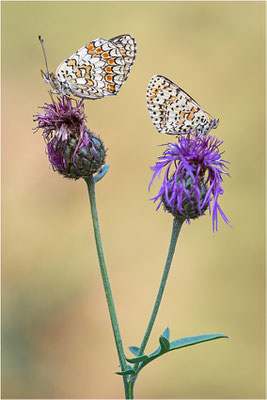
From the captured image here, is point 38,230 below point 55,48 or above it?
below

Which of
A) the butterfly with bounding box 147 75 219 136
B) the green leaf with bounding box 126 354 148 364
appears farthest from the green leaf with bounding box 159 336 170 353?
the butterfly with bounding box 147 75 219 136

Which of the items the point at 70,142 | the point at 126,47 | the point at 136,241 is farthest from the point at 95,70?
the point at 136,241

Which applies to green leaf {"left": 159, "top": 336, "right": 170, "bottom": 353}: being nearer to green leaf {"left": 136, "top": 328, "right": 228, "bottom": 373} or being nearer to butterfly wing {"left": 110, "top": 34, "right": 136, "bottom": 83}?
green leaf {"left": 136, "top": 328, "right": 228, "bottom": 373}

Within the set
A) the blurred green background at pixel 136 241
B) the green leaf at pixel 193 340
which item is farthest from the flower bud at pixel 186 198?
the blurred green background at pixel 136 241

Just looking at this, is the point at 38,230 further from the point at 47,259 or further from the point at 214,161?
the point at 214,161

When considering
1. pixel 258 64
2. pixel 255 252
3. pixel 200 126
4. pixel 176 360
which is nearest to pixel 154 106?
pixel 200 126

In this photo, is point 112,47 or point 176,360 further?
point 176,360
